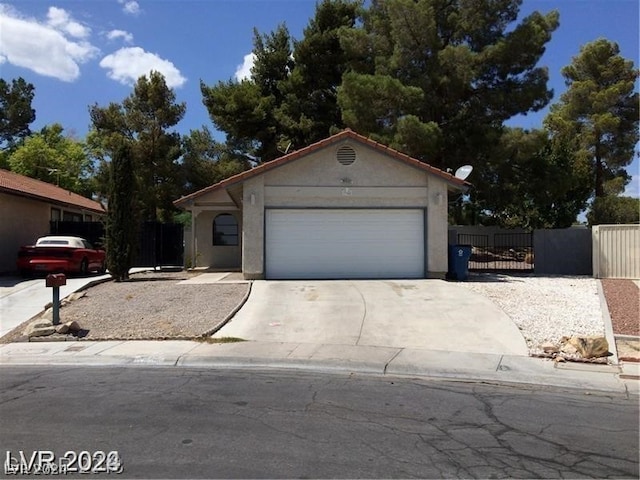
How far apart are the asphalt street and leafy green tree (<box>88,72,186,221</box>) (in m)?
27.5

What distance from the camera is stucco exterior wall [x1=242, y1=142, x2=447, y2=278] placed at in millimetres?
17781

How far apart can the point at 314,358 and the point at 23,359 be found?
4830 mm

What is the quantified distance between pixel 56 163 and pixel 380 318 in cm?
3807

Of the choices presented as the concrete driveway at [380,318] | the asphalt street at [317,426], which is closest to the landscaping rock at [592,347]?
the concrete driveway at [380,318]

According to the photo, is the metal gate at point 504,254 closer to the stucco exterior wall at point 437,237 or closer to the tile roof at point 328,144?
the stucco exterior wall at point 437,237

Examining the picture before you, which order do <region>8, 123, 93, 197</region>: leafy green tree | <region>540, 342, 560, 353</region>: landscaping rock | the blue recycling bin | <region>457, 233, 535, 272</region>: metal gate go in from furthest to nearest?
1. <region>8, 123, 93, 197</region>: leafy green tree
2. <region>457, 233, 535, 272</region>: metal gate
3. the blue recycling bin
4. <region>540, 342, 560, 353</region>: landscaping rock

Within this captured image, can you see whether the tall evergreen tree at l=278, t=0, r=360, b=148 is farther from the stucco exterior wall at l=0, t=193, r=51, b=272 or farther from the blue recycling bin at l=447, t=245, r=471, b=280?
the blue recycling bin at l=447, t=245, r=471, b=280

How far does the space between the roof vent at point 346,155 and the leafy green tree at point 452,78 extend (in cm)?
558

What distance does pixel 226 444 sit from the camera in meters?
5.38

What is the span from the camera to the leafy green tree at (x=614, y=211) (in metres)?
30.4

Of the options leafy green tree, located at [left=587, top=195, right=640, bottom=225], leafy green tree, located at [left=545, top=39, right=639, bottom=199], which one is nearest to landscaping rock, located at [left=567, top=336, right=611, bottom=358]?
leafy green tree, located at [left=587, top=195, right=640, bottom=225]

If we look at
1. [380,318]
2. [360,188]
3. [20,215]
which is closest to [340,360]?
[380,318]

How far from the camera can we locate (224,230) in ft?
78.4

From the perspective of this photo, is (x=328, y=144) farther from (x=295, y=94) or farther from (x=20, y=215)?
(x=295, y=94)
